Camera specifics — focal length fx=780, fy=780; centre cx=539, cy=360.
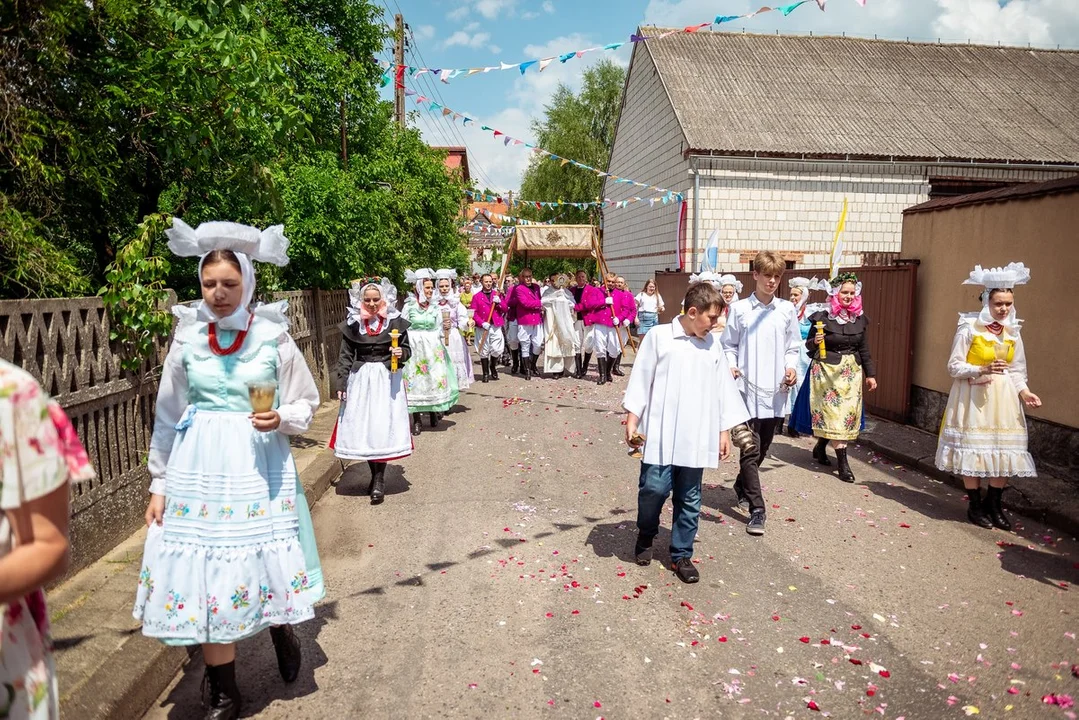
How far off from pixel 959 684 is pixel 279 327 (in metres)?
3.54

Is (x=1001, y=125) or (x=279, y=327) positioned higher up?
(x=1001, y=125)

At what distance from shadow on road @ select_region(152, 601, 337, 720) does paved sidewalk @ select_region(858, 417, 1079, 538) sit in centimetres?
562

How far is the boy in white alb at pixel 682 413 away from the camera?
4918mm

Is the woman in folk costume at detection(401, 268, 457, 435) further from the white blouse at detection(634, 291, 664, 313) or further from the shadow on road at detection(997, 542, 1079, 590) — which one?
the white blouse at detection(634, 291, 664, 313)

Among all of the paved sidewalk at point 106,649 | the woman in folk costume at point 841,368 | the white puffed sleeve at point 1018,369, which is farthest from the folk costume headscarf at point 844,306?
the paved sidewalk at point 106,649

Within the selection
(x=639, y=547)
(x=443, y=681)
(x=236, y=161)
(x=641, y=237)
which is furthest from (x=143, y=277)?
(x=641, y=237)

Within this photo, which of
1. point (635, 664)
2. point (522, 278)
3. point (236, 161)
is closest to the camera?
point (635, 664)

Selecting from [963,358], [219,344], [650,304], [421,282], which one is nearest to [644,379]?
[219,344]

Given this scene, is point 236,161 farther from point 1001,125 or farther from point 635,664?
point 1001,125

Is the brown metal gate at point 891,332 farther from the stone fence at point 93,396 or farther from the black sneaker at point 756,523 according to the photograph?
the stone fence at point 93,396

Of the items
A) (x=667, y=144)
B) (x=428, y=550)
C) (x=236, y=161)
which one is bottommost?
(x=428, y=550)

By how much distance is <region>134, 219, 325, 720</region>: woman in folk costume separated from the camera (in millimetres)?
3115

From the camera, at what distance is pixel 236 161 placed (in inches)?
279

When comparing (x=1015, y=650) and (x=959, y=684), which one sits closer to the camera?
(x=959, y=684)
